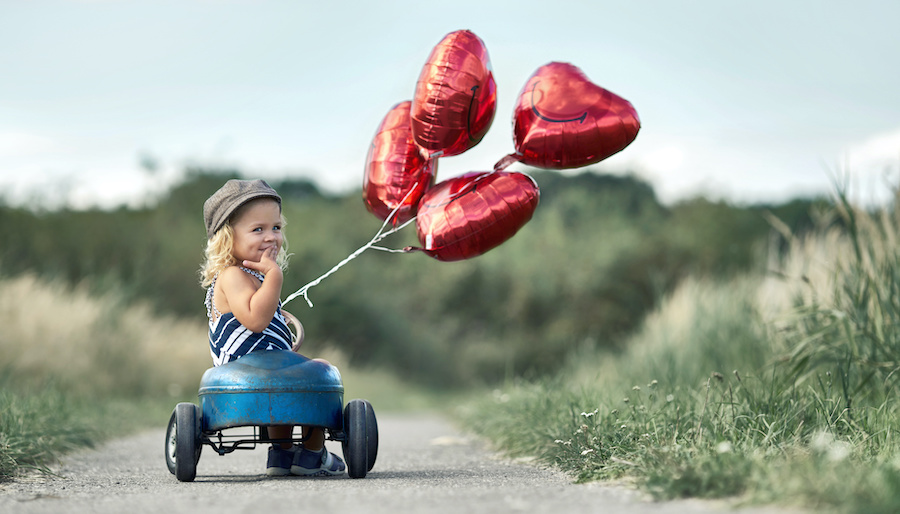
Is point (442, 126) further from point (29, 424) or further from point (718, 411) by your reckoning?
point (29, 424)

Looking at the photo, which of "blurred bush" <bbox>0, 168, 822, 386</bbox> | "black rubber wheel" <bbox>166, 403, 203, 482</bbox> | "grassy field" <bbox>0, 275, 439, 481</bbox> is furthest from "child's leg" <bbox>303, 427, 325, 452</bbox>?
"blurred bush" <bbox>0, 168, 822, 386</bbox>

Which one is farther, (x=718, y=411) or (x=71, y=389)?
(x=71, y=389)

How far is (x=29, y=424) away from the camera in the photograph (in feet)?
16.1

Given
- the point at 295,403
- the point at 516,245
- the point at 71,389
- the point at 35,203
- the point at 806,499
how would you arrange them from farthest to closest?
the point at 516,245 < the point at 35,203 < the point at 71,389 < the point at 295,403 < the point at 806,499

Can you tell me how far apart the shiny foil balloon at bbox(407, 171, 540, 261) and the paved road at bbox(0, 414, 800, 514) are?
106cm

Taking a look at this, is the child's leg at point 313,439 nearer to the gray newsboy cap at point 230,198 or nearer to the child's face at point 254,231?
the child's face at point 254,231

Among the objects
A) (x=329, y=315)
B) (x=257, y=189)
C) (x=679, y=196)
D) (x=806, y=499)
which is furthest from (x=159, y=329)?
(x=679, y=196)

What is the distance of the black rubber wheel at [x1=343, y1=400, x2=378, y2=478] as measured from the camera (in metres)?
3.59

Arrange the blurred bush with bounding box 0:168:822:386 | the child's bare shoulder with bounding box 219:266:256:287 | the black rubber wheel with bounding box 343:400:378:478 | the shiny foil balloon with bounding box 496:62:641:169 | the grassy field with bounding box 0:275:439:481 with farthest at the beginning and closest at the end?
the blurred bush with bounding box 0:168:822:386
the grassy field with bounding box 0:275:439:481
the shiny foil balloon with bounding box 496:62:641:169
the child's bare shoulder with bounding box 219:266:256:287
the black rubber wheel with bounding box 343:400:378:478

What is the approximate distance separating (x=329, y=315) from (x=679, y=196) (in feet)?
51.1

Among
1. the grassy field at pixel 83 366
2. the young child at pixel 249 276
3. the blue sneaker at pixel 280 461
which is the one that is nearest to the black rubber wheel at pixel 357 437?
the young child at pixel 249 276

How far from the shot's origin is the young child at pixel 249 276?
378cm

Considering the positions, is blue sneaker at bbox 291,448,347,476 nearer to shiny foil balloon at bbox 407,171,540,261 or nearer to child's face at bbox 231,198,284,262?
child's face at bbox 231,198,284,262

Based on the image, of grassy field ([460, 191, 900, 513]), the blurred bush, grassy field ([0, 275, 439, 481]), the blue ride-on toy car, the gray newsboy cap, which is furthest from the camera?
the blurred bush
